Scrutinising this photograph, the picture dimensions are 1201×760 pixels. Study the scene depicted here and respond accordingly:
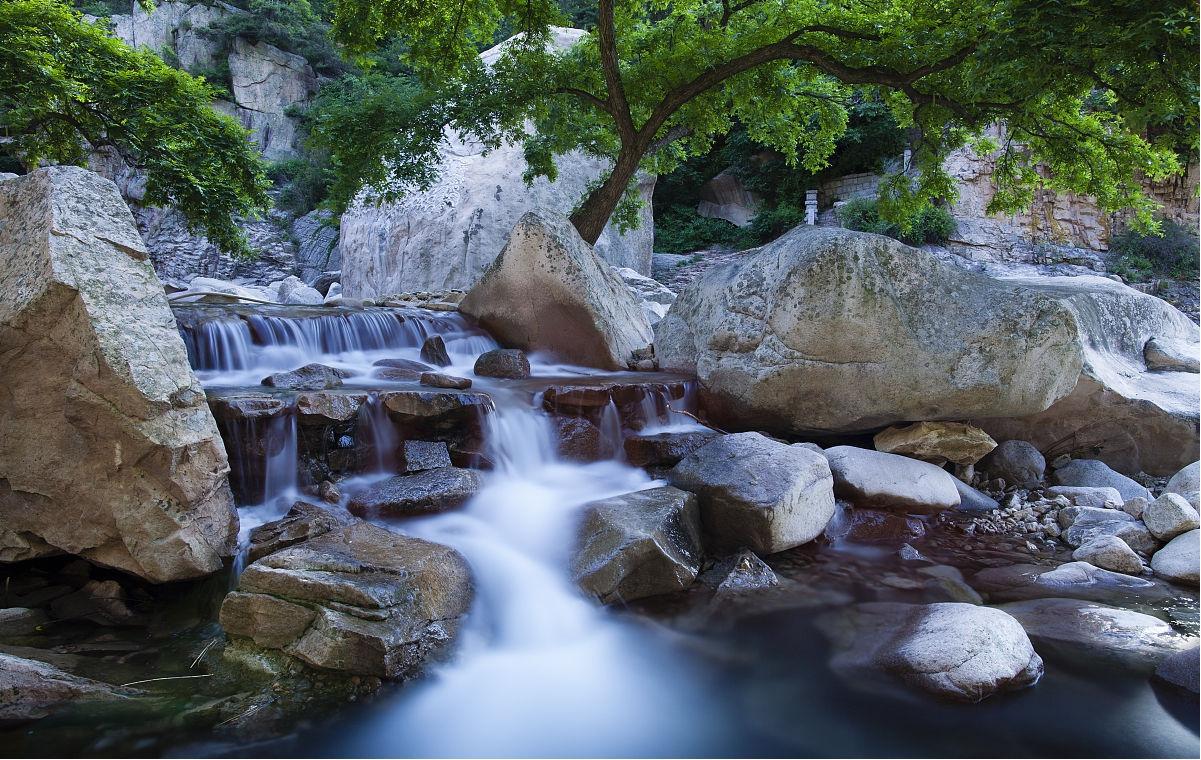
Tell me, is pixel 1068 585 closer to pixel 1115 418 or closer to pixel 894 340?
pixel 894 340

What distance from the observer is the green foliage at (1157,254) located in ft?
61.4

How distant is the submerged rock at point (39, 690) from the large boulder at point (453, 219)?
33.6 feet

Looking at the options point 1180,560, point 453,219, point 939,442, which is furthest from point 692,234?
point 1180,560

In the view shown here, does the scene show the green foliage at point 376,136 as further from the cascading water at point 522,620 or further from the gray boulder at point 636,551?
the gray boulder at point 636,551

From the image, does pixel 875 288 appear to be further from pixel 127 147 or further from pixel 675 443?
pixel 127 147

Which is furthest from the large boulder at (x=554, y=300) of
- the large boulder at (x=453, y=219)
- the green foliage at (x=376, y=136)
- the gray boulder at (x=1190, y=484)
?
the gray boulder at (x=1190, y=484)

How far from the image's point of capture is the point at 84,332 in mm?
3363

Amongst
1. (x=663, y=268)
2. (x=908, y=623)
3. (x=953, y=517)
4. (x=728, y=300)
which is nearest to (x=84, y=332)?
(x=908, y=623)

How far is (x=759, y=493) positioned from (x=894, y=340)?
1.92 meters

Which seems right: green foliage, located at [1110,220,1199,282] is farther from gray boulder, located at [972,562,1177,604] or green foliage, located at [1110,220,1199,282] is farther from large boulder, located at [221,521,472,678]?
large boulder, located at [221,521,472,678]

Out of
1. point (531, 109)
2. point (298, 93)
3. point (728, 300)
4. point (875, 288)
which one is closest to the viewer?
point (875, 288)

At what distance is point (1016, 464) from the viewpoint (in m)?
6.20

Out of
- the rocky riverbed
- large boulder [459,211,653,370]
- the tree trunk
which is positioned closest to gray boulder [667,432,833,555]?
the rocky riverbed

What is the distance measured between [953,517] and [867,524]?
2.80 ft
